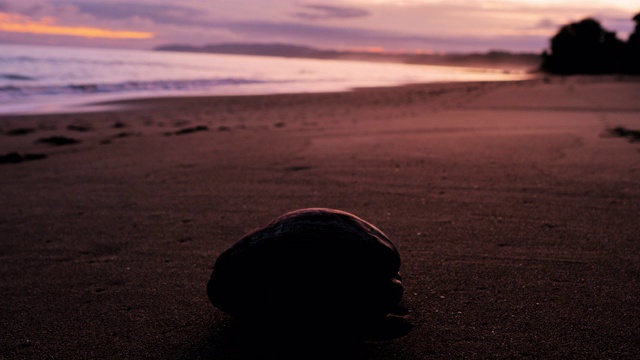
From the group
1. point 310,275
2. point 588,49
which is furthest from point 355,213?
point 588,49

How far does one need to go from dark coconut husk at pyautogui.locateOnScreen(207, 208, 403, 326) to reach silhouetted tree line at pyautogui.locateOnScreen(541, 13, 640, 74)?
31.0 metres

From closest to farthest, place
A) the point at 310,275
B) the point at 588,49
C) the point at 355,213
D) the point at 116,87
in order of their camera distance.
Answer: the point at 310,275 < the point at 355,213 < the point at 116,87 < the point at 588,49

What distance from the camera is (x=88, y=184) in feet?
13.6

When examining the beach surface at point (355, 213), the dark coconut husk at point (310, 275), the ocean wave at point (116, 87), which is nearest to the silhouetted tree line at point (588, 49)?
the ocean wave at point (116, 87)

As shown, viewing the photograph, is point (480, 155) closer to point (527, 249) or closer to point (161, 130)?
point (527, 249)

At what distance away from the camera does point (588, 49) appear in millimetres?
29312

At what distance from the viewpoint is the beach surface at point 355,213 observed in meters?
1.81

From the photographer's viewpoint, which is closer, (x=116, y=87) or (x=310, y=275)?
(x=310, y=275)

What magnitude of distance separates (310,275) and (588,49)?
33552 mm

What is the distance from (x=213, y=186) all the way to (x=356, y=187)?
1.24 meters

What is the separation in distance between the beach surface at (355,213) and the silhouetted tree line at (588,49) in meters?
26.2

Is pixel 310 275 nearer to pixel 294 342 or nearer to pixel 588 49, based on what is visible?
pixel 294 342

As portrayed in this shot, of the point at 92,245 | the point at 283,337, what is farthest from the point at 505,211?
the point at 92,245

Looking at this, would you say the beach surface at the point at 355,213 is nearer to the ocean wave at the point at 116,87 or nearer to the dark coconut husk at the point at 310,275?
the dark coconut husk at the point at 310,275
